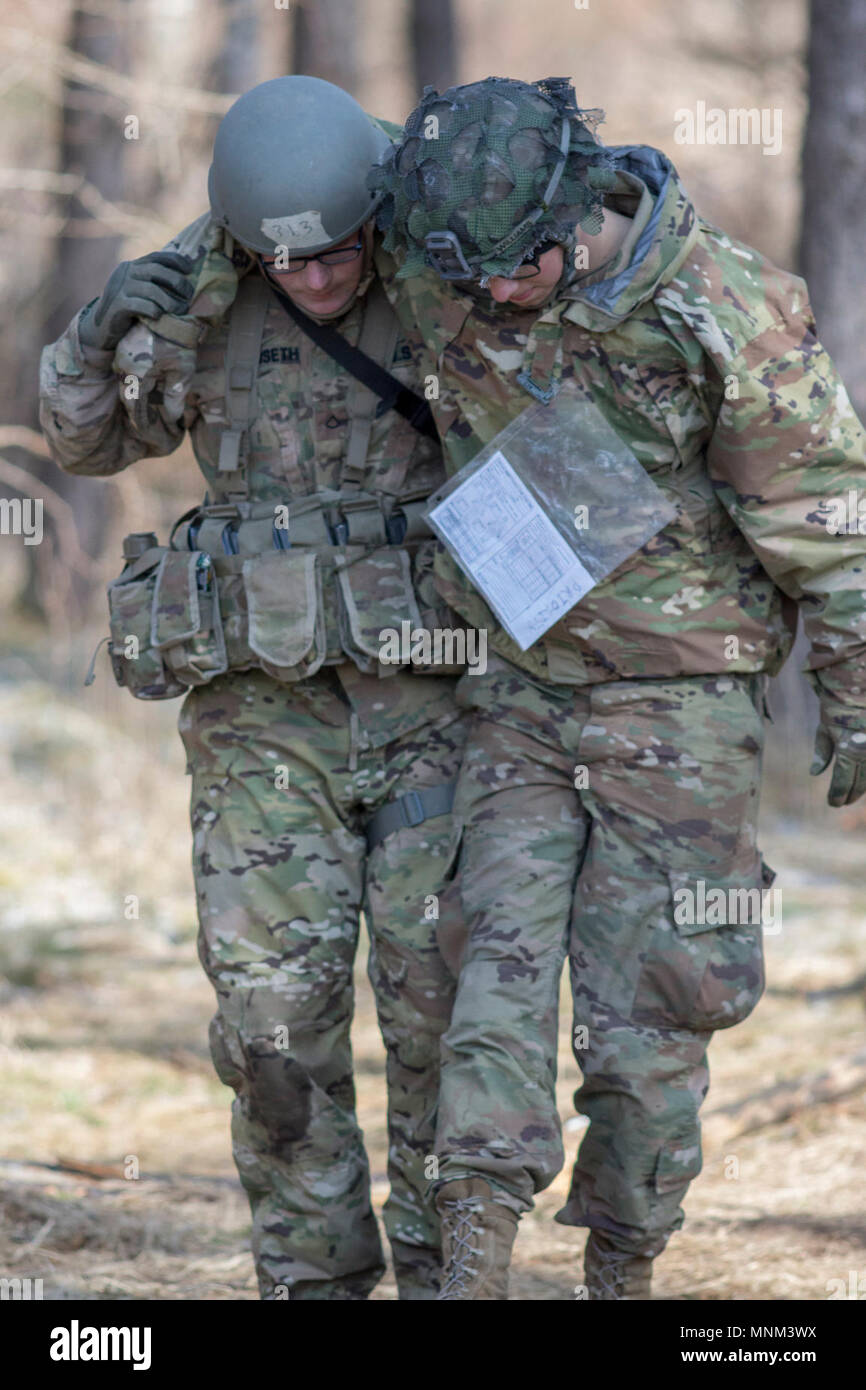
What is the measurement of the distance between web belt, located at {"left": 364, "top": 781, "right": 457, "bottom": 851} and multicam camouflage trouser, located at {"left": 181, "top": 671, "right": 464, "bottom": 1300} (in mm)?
18

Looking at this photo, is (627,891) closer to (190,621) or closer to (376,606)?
(376,606)

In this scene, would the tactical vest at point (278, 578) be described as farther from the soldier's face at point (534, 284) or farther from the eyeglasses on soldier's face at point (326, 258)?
the soldier's face at point (534, 284)

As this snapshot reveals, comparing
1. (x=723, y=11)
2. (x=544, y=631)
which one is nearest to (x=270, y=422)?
(x=544, y=631)

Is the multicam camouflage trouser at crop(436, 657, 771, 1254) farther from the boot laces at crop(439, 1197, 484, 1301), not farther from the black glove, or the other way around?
the black glove

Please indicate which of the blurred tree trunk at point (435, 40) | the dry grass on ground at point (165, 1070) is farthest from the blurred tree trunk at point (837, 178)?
the blurred tree trunk at point (435, 40)

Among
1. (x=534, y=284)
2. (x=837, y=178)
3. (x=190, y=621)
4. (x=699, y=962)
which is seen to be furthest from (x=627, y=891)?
(x=837, y=178)

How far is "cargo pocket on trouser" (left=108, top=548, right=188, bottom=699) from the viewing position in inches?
147

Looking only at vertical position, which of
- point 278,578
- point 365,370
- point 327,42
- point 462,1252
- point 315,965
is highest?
point 327,42

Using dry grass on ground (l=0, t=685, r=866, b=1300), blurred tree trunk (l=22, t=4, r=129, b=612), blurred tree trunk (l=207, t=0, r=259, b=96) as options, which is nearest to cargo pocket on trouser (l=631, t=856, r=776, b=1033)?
dry grass on ground (l=0, t=685, r=866, b=1300)

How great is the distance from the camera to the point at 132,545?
3895 mm

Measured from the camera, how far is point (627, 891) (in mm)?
3402

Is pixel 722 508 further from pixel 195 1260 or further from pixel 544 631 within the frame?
Answer: pixel 195 1260

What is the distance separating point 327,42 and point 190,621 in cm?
1164

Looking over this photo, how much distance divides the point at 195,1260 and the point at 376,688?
1.76 meters
